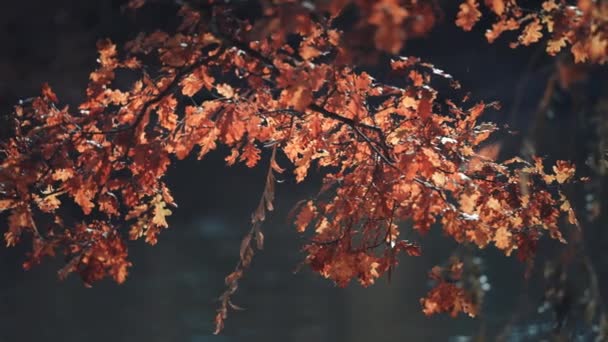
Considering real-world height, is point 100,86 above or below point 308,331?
below

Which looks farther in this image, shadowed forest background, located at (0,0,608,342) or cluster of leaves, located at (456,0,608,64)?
shadowed forest background, located at (0,0,608,342)

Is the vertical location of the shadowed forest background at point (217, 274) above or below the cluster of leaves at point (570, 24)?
above

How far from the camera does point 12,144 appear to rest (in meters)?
2.87

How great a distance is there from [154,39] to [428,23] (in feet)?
2.72

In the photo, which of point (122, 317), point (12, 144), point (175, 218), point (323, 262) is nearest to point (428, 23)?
point (323, 262)

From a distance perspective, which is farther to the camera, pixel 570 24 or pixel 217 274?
pixel 217 274

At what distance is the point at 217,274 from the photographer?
8.06 meters

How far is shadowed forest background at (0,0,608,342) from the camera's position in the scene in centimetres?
663

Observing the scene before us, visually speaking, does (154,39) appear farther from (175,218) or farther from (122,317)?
(175,218)

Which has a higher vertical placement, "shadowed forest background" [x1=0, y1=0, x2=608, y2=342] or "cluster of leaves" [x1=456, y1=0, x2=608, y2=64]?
"shadowed forest background" [x1=0, y1=0, x2=608, y2=342]

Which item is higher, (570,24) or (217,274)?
(217,274)

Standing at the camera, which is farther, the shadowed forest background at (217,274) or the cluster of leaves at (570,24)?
the shadowed forest background at (217,274)

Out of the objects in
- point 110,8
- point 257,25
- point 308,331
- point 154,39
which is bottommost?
point 257,25

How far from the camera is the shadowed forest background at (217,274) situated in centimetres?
663
